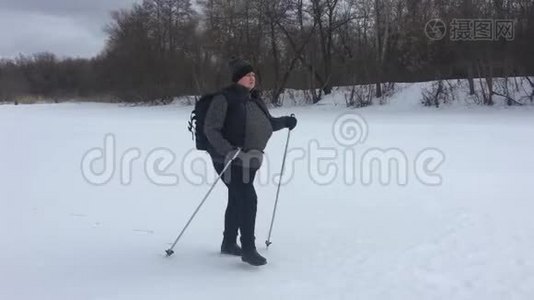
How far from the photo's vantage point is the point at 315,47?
1314 inches

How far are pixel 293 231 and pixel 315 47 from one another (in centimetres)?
2868

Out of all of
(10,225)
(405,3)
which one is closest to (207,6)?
(405,3)

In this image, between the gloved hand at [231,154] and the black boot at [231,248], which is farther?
the black boot at [231,248]

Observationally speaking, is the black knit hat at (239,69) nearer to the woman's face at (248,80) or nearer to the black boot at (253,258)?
the woman's face at (248,80)

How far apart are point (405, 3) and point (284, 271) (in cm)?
2822

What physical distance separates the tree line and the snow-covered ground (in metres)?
13.8

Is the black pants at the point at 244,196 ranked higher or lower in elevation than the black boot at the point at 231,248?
higher

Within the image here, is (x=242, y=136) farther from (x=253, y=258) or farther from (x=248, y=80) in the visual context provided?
(x=253, y=258)

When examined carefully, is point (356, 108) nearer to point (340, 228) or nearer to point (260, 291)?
point (340, 228)

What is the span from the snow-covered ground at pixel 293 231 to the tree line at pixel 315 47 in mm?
13771

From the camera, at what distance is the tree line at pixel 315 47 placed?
76.3 ft

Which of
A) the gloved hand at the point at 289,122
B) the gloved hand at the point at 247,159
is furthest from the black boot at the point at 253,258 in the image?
the gloved hand at the point at 289,122

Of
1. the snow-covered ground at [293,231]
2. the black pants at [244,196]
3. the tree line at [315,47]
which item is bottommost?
the snow-covered ground at [293,231]

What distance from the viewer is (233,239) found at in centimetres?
473
